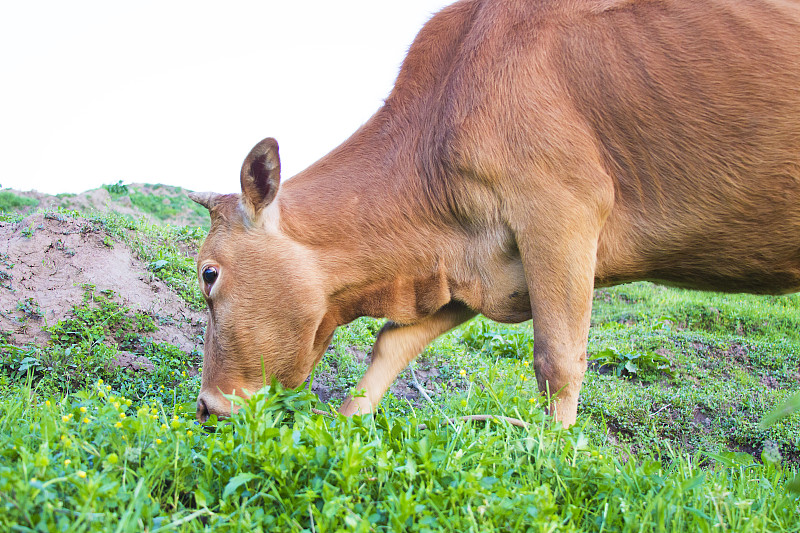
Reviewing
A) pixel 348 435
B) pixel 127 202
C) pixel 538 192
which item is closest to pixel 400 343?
pixel 538 192

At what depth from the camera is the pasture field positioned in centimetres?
226

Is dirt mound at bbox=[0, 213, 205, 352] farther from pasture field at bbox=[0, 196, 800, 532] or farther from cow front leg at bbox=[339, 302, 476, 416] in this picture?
cow front leg at bbox=[339, 302, 476, 416]

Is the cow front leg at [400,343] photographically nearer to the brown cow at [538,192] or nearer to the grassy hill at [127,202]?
the brown cow at [538,192]

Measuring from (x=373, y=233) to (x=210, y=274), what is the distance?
1009 millimetres

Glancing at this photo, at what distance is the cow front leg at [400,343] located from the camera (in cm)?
434

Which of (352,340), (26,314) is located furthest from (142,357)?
(352,340)

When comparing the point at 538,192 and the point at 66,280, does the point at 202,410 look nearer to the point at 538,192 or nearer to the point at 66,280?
the point at 538,192

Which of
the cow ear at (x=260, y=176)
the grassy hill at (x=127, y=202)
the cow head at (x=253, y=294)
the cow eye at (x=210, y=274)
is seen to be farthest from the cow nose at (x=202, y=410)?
the grassy hill at (x=127, y=202)

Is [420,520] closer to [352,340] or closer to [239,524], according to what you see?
[239,524]

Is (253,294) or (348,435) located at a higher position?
(253,294)

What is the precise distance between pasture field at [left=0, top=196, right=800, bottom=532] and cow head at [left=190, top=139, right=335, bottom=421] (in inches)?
13.8

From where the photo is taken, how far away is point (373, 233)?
Answer: 4020 millimetres

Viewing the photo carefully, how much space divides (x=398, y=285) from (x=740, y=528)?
2278 millimetres

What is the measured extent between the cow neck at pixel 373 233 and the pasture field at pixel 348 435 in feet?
2.26
